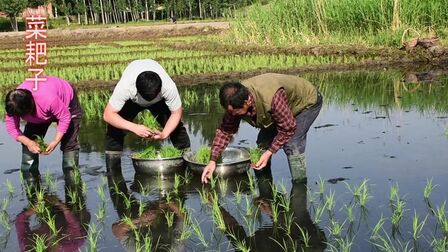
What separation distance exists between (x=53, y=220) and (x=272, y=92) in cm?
189

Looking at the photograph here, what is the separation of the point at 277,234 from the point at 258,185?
1161 millimetres

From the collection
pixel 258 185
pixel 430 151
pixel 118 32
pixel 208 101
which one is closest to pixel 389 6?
pixel 208 101

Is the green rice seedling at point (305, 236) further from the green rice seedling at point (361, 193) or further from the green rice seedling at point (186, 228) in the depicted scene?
the green rice seedling at point (186, 228)

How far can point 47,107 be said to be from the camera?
5020 millimetres

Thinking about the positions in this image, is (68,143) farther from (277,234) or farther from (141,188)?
(277,234)

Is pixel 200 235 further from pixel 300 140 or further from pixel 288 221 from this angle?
pixel 300 140

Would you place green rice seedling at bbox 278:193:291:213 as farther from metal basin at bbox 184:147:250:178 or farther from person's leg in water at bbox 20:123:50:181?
person's leg in water at bbox 20:123:50:181

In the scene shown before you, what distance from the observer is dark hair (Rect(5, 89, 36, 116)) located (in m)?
4.69

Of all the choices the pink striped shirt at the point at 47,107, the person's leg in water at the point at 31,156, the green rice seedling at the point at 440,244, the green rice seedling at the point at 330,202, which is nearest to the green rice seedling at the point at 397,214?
the green rice seedling at the point at 440,244

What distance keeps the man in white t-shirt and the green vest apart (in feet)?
2.56

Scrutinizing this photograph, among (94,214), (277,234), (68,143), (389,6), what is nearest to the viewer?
(277,234)

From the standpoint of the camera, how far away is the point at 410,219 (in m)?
3.92

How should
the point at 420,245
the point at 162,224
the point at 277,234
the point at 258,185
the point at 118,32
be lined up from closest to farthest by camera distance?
the point at 420,245 < the point at 277,234 < the point at 162,224 < the point at 258,185 < the point at 118,32

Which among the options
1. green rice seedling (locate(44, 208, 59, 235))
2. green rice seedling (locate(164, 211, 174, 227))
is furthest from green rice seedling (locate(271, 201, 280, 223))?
green rice seedling (locate(44, 208, 59, 235))
